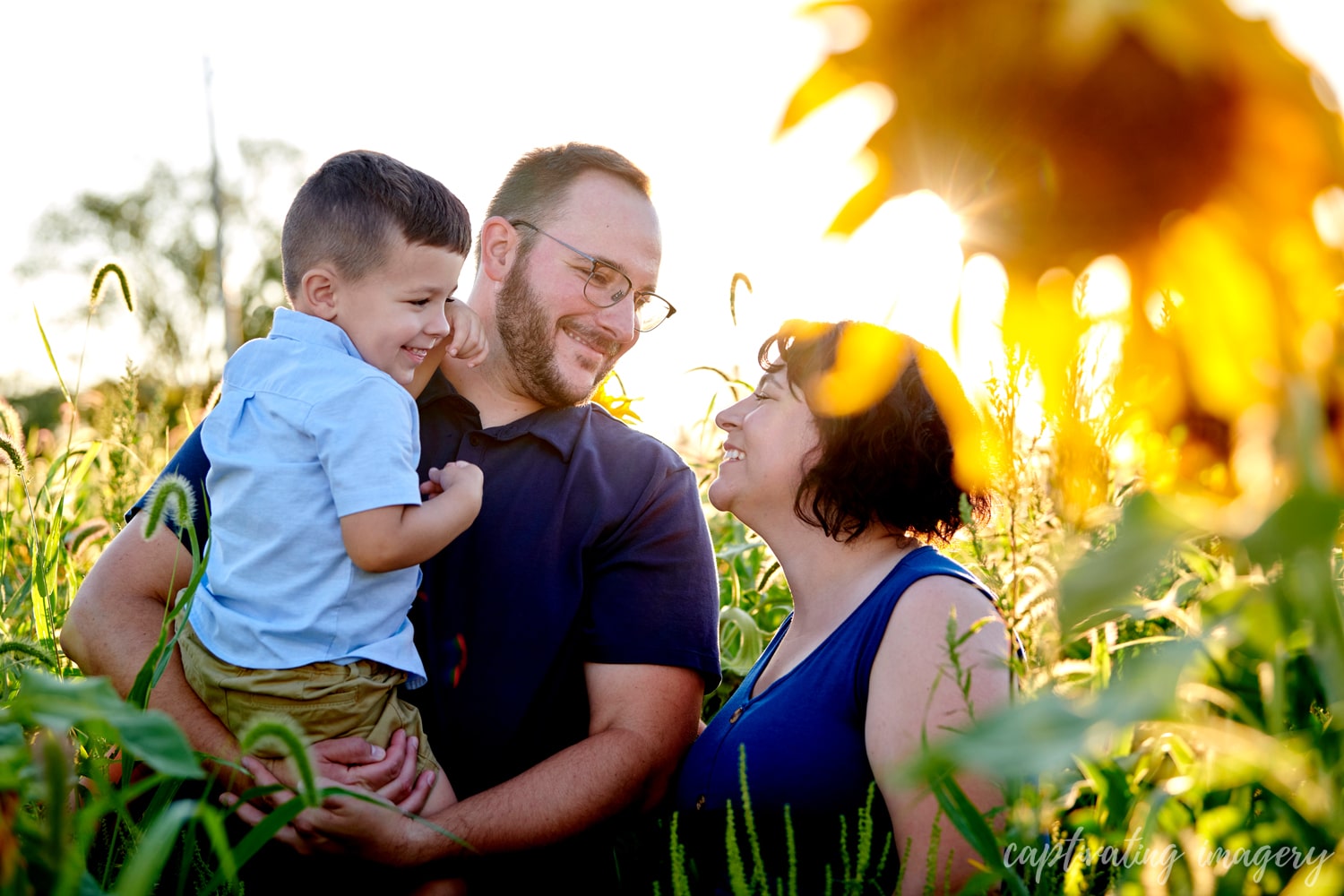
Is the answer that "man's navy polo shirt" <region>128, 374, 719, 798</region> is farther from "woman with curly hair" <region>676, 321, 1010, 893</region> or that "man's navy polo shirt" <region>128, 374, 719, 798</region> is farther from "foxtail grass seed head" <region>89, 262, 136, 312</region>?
"foxtail grass seed head" <region>89, 262, 136, 312</region>

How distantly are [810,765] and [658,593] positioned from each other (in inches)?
23.1

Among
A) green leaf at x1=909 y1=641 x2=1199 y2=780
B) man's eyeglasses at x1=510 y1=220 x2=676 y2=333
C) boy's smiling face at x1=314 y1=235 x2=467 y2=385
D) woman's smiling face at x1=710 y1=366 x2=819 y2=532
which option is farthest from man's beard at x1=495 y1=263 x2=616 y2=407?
green leaf at x1=909 y1=641 x2=1199 y2=780

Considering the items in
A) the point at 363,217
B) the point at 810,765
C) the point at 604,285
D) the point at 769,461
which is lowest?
the point at 810,765

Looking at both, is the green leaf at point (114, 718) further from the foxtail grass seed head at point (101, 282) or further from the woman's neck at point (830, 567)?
the foxtail grass seed head at point (101, 282)

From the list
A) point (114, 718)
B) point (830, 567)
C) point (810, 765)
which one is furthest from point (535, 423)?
point (114, 718)

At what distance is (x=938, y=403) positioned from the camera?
2.28 m

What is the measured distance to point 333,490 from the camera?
1795 mm

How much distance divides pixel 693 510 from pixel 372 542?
0.93 meters

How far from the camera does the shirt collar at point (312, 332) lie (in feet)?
6.40

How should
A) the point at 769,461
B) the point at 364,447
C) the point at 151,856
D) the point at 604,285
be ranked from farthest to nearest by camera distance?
the point at 604,285 → the point at 769,461 → the point at 364,447 → the point at 151,856

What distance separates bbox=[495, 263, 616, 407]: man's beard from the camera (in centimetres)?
264

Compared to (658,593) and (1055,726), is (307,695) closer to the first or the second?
(658,593)

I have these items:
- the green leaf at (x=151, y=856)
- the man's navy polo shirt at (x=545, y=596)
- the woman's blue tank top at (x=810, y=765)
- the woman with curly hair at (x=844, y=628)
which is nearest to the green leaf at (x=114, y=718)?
the green leaf at (x=151, y=856)

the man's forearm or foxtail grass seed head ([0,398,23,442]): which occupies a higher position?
foxtail grass seed head ([0,398,23,442])
